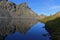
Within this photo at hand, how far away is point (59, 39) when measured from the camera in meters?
31.5

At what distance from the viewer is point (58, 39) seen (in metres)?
32.0

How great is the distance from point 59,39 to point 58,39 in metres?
0.53
